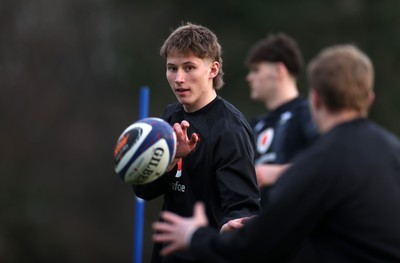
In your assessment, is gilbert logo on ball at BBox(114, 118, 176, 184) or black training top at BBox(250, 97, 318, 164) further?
black training top at BBox(250, 97, 318, 164)

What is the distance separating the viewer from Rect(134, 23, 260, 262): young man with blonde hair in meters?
5.21

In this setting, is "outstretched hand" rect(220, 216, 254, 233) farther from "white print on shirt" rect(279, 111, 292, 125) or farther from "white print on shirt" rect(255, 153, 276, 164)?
"white print on shirt" rect(255, 153, 276, 164)

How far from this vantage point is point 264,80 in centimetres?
886

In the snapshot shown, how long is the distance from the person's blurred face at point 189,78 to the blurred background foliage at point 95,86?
14202 mm

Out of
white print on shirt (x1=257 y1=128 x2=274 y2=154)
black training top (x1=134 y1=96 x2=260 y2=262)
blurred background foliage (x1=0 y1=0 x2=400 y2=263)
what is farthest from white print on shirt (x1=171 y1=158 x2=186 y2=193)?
blurred background foliage (x1=0 y1=0 x2=400 y2=263)

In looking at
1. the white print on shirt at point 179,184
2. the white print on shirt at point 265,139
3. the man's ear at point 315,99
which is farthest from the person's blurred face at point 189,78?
the white print on shirt at point 265,139

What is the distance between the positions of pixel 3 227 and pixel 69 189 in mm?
1870

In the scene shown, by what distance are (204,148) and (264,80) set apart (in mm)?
3626

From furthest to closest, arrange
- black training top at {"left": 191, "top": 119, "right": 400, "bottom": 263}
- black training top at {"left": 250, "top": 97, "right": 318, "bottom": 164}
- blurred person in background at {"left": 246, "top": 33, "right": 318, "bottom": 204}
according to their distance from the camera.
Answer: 1. blurred person in background at {"left": 246, "top": 33, "right": 318, "bottom": 204}
2. black training top at {"left": 250, "top": 97, "right": 318, "bottom": 164}
3. black training top at {"left": 191, "top": 119, "right": 400, "bottom": 263}

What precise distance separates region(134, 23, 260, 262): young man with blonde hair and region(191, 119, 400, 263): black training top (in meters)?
1.20

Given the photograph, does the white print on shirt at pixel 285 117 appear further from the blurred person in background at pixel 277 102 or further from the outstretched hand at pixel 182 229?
the outstretched hand at pixel 182 229

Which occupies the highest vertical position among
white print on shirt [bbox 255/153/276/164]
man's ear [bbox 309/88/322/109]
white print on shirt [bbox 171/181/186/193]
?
man's ear [bbox 309/88/322/109]

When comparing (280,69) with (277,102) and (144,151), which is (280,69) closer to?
(277,102)

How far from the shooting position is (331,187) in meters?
3.81
